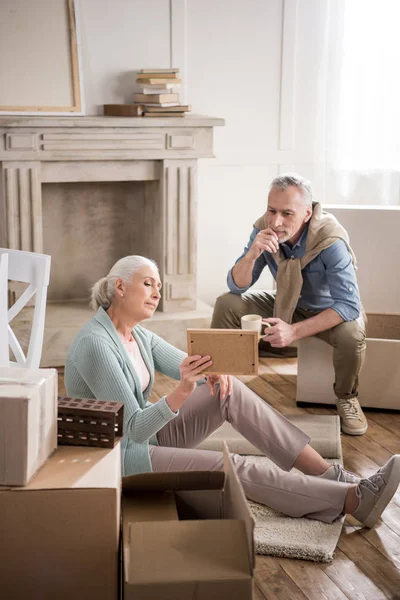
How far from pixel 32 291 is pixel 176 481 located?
3.41ft

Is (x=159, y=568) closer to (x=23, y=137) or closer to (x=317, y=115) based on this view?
(x=23, y=137)

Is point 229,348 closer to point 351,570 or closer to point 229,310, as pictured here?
point 351,570

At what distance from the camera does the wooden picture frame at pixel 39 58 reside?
4.40 metres

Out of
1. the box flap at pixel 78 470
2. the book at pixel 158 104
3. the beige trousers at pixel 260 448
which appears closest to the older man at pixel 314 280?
the beige trousers at pixel 260 448

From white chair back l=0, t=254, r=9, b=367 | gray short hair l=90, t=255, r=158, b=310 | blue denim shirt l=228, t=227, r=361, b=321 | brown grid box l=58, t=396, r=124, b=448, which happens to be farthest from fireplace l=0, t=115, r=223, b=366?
brown grid box l=58, t=396, r=124, b=448

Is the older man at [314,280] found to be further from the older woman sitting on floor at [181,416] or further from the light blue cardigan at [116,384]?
the light blue cardigan at [116,384]

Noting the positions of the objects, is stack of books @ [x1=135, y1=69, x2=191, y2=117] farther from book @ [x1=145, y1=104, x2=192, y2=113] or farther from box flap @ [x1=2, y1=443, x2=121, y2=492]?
box flap @ [x1=2, y1=443, x2=121, y2=492]

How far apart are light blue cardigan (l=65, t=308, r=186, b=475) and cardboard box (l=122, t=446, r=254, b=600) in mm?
338

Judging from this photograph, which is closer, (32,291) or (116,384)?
(116,384)

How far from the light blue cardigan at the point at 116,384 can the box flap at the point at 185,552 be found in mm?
548

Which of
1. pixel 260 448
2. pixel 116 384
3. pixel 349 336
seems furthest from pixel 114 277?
pixel 349 336

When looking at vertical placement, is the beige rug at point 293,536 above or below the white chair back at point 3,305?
below

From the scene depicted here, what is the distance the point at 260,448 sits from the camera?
272 centimetres

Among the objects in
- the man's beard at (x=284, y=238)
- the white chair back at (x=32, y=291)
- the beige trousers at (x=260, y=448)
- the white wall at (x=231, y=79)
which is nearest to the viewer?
the beige trousers at (x=260, y=448)
